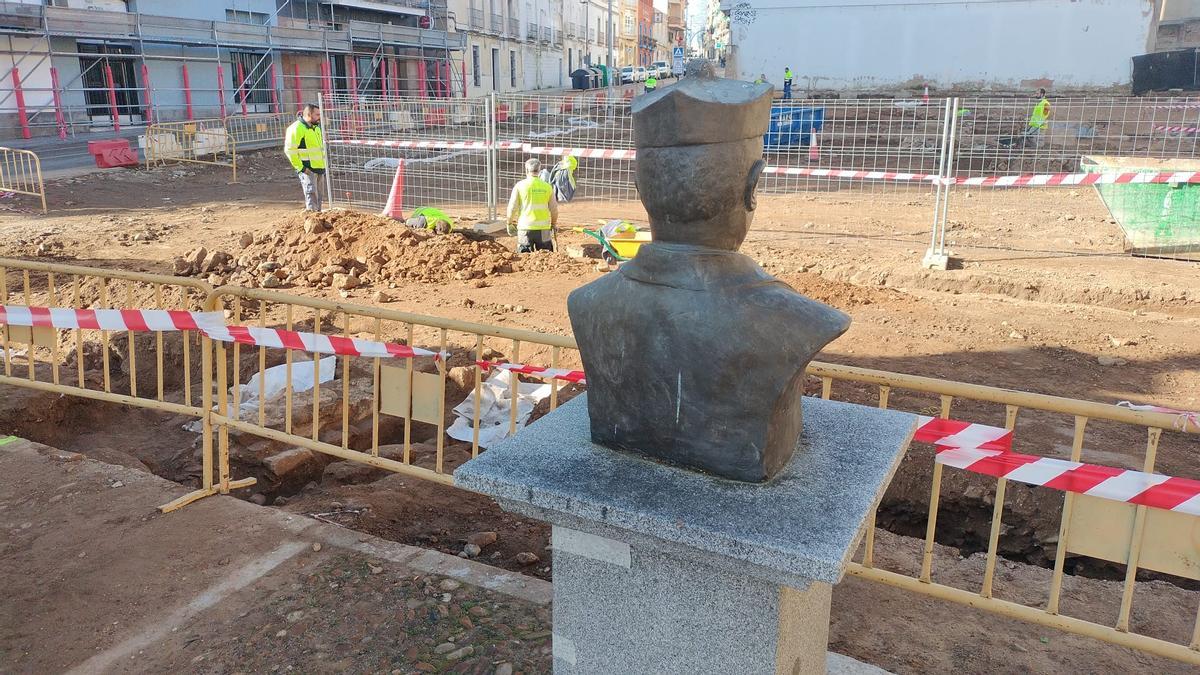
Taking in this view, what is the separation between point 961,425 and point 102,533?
13.9ft

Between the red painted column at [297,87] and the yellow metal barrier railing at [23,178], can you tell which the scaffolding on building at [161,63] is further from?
the yellow metal barrier railing at [23,178]

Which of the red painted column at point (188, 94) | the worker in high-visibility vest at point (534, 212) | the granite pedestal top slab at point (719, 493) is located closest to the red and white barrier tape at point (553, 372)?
the granite pedestal top slab at point (719, 493)

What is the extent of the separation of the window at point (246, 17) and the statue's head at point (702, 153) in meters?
32.1

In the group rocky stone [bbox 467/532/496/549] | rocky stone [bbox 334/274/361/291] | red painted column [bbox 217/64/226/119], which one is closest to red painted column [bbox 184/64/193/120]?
red painted column [bbox 217/64/226/119]

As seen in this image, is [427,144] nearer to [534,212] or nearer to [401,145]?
[401,145]

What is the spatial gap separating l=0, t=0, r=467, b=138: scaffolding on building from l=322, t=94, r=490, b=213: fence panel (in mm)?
6248

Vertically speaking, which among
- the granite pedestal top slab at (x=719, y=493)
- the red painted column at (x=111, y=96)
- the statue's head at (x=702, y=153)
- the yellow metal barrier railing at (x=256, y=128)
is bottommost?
the granite pedestal top slab at (x=719, y=493)

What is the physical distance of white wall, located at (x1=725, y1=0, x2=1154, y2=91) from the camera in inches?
1289

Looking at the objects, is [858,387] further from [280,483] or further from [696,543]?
[696,543]

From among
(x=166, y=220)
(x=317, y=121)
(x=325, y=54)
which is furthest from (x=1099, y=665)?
(x=325, y=54)

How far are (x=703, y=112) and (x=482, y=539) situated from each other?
131 inches

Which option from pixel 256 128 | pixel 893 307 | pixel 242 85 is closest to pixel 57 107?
pixel 256 128

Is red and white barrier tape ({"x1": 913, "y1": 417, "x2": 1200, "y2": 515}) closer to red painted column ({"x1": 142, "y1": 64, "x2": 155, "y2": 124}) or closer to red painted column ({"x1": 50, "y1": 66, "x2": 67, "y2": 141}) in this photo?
red painted column ({"x1": 50, "y1": 66, "x2": 67, "y2": 141})

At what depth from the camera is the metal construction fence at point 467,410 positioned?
115 inches
